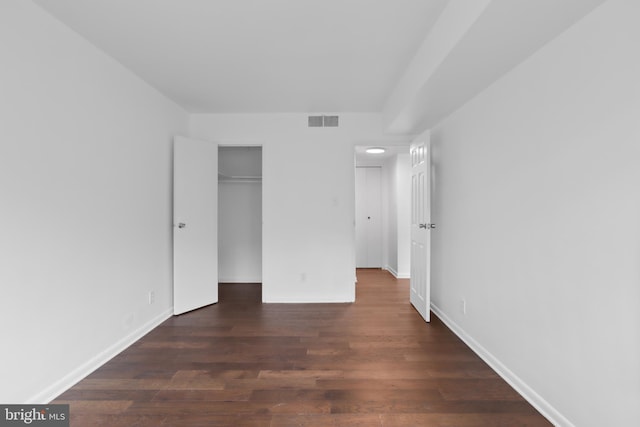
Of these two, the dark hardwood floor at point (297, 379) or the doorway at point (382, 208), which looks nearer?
the dark hardwood floor at point (297, 379)

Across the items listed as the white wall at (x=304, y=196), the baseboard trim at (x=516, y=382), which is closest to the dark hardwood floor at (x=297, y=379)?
the baseboard trim at (x=516, y=382)

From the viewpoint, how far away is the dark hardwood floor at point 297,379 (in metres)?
1.91

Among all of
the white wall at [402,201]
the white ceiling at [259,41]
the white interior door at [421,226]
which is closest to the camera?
the white ceiling at [259,41]

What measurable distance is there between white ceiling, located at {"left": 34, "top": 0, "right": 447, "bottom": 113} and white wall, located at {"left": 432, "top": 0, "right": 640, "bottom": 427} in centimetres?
86

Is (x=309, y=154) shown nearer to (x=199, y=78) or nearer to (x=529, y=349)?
(x=199, y=78)

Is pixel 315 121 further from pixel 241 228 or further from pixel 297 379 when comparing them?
pixel 297 379

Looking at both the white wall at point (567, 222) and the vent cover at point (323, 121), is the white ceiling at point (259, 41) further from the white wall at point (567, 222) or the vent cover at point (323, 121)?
the white wall at point (567, 222)

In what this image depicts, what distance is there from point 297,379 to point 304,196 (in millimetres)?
2400

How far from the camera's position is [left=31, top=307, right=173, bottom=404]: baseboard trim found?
2.05 metres

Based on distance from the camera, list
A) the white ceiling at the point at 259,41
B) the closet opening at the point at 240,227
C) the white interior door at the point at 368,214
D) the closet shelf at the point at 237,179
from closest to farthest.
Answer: the white ceiling at the point at 259,41 < the closet shelf at the point at 237,179 < the closet opening at the point at 240,227 < the white interior door at the point at 368,214

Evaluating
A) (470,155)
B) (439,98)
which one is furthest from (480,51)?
(470,155)

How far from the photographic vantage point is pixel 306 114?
4.27 meters

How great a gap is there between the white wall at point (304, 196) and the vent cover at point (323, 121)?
81mm

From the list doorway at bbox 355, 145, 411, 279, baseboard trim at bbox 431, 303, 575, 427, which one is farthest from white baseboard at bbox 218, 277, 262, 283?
baseboard trim at bbox 431, 303, 575, 427
